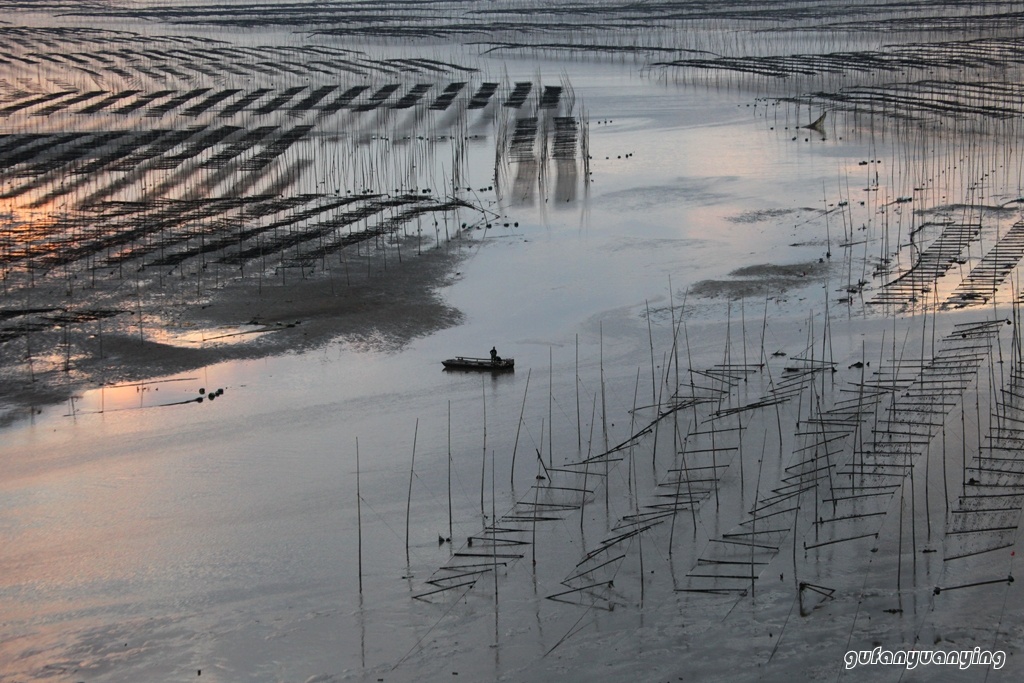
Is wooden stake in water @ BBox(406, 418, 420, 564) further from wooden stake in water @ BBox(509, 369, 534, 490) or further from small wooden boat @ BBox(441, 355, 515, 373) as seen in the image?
small wooden boat @ BBox(441, 355, 515, 373)

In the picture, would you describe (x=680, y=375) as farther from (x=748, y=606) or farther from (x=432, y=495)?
(x=748, y=606)

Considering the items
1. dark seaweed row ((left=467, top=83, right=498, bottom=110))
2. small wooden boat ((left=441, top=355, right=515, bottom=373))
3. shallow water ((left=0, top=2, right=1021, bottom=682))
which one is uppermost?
dark seaweed row ((left=467, top=83, right=498, bottom=110))

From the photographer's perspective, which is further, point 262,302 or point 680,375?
point 262,302

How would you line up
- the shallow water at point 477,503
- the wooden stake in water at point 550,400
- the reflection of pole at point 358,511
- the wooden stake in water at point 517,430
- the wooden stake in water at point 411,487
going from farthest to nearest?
1. the wooden stake in water at point 550,400
2. the wooden stake in water at point 517,430
3. the wooden stake in water at point 411,487
4. the reflection of pole at point 358,511
5. the shallow water at point 477,503

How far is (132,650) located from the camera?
381 inches

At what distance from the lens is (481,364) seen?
15.6 metres

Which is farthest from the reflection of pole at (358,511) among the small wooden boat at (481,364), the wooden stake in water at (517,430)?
the small wooden boat at (481,364)

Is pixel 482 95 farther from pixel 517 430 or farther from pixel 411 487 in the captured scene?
pixel 411 487

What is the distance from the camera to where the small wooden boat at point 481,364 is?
51.0ft

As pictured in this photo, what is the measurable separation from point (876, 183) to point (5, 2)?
214 feet

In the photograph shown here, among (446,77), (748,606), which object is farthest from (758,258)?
(446,77)

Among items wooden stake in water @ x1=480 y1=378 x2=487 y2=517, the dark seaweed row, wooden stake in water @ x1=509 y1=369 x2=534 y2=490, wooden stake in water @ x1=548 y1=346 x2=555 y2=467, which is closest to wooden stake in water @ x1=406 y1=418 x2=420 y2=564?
wooden stake in water @ x1=480 y1=378 x2=487 y2=517

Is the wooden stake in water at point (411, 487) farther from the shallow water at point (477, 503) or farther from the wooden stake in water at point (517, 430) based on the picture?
the wooden stake in water at point (517, 430)

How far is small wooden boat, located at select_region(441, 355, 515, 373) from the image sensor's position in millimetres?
15539
